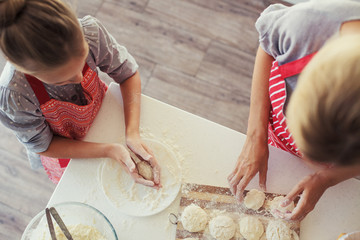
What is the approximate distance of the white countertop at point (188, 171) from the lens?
98cm

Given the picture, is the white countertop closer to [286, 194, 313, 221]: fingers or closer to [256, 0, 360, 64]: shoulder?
[286, 194, 313, 221]: fingers

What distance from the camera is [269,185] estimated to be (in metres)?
1.02

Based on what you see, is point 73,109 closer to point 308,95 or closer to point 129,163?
point 129,163

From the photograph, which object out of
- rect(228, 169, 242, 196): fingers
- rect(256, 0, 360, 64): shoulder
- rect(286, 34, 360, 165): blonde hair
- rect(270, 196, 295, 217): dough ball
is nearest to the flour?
rect(228, 169, 242, 196): fingers

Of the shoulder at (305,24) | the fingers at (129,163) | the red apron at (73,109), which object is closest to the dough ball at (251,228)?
the fingers at (129,163)

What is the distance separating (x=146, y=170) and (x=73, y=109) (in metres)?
0.31

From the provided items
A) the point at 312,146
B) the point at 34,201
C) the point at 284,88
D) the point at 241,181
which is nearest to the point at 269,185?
the point at 241,181

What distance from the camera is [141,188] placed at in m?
1.02

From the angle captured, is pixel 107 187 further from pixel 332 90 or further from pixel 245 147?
pixel 332 90

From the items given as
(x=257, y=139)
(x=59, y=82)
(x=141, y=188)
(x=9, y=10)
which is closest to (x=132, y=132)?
(x=141, y=188)

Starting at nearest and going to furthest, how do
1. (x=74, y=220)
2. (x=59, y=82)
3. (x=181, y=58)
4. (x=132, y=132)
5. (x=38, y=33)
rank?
(x=38, y=33)
(x=59, y=82)
(x=74, y=220)
(x=132, y=132)
(x=181, y=58)

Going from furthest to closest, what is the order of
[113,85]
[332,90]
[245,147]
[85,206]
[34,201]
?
[34,201] → [113,85] → [245,147] → [85,206] → [332,90]

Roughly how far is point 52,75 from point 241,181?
0.63 metres

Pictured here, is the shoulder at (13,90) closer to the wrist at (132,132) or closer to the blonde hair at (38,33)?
the blonde hair at (38,33)
